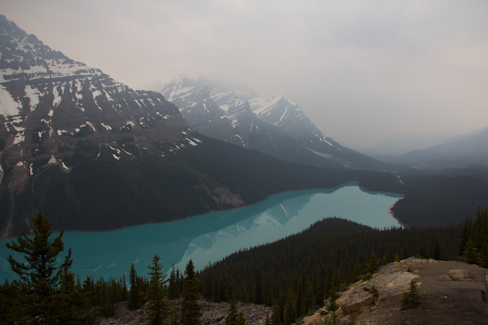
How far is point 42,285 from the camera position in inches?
575

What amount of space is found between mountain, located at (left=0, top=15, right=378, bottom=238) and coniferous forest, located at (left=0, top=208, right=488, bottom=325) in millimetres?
76325

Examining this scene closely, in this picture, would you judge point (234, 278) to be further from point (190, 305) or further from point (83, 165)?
point (83, 165)

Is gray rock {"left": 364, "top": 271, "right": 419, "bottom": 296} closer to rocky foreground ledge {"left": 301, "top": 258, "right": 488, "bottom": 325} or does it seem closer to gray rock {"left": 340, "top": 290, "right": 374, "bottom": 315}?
rocky foreground ledge {"left": 301, "top": 258, "right": 488, "bottom": 325}

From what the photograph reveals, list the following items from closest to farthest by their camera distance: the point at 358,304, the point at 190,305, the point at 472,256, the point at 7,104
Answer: the point at 358,304 < the point at 190,305 < the point at 472,256 < the point at 7,104

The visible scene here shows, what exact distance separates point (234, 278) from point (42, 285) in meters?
46.2

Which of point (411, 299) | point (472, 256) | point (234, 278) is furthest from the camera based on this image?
point (234, 278)

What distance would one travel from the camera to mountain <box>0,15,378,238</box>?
119m

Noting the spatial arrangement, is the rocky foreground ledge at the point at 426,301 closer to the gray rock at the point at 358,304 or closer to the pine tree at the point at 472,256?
the gray rock at the point at 358,304

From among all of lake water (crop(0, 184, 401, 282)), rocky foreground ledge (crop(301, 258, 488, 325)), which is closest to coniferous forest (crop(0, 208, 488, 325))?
rocky foreground ledge (crop(301, 258, 488, 325))

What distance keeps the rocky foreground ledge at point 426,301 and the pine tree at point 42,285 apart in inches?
614

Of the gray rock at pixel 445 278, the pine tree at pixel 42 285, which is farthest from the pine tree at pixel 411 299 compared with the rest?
the pine tree at pixel 42 285

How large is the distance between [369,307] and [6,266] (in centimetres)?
9882

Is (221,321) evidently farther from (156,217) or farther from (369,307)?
(156,217)

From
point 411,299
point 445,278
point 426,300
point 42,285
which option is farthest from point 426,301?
point 42,285
